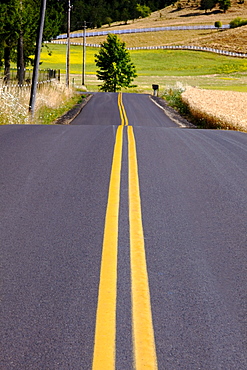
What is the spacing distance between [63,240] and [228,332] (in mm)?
2006

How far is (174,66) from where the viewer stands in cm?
9475

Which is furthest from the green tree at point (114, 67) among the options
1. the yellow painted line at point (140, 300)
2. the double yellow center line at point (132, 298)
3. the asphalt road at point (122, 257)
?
the yellow painted line at point (140, 300)

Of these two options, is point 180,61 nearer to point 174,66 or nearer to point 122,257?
point 174,66

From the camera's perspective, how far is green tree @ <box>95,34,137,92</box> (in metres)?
67.2

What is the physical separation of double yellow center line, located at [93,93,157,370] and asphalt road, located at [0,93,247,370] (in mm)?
32

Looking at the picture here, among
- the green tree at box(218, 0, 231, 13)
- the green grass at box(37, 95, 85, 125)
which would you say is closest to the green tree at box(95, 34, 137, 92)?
the green grass at box(37, 95, 85, 125)

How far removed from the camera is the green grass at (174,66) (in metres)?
73.6

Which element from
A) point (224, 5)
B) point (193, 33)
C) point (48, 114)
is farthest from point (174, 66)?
point (224, 5)

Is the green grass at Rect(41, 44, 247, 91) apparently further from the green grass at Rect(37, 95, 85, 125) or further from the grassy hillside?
the green grass at Rect(37, 95, 85, 125)

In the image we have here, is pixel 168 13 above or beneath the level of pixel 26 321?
above

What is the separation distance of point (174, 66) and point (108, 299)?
9372 cm

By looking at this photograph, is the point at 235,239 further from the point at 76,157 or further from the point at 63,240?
the point at 76,157

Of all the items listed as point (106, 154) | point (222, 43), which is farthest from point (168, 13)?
point (106, 154)

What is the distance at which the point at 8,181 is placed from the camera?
7254mm
